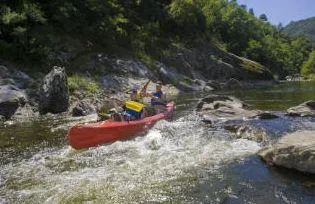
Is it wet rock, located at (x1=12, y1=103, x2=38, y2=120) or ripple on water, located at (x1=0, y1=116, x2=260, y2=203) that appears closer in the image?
ripple on water, located at (x1=0, y1=116, x2=260, y2=203)

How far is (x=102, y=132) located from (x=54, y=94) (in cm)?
941

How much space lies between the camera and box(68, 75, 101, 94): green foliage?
27422 millimetres

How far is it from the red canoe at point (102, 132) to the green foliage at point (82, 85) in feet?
40.3

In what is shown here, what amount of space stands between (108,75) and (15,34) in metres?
8.15

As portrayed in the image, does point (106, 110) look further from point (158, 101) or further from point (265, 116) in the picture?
point (265, 116)

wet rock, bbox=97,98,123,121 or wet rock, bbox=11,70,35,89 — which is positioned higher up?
wet rock, bbox=11,70,35,89

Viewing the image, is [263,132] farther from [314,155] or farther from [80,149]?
[80,149]

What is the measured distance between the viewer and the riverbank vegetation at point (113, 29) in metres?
29.2

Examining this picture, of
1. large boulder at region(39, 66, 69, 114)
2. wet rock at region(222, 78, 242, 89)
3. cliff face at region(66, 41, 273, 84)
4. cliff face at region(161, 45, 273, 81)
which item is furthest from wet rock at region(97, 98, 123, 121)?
wet rock at region(222, 78, 242, 89)

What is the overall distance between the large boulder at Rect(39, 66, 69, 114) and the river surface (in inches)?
251

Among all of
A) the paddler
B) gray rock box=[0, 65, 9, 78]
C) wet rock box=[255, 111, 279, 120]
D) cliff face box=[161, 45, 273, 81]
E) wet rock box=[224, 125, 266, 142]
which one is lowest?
wet rock box=[224, 125, 266, 142]

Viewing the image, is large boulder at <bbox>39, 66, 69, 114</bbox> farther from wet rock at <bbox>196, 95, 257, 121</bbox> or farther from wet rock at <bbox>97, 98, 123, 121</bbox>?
wet rock at <bbox>196, 95, 257, 121</bbox>

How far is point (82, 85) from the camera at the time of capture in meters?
28.4

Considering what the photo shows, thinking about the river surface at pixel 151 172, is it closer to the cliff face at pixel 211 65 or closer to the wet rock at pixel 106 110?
the wet rock at pixel 106 110
